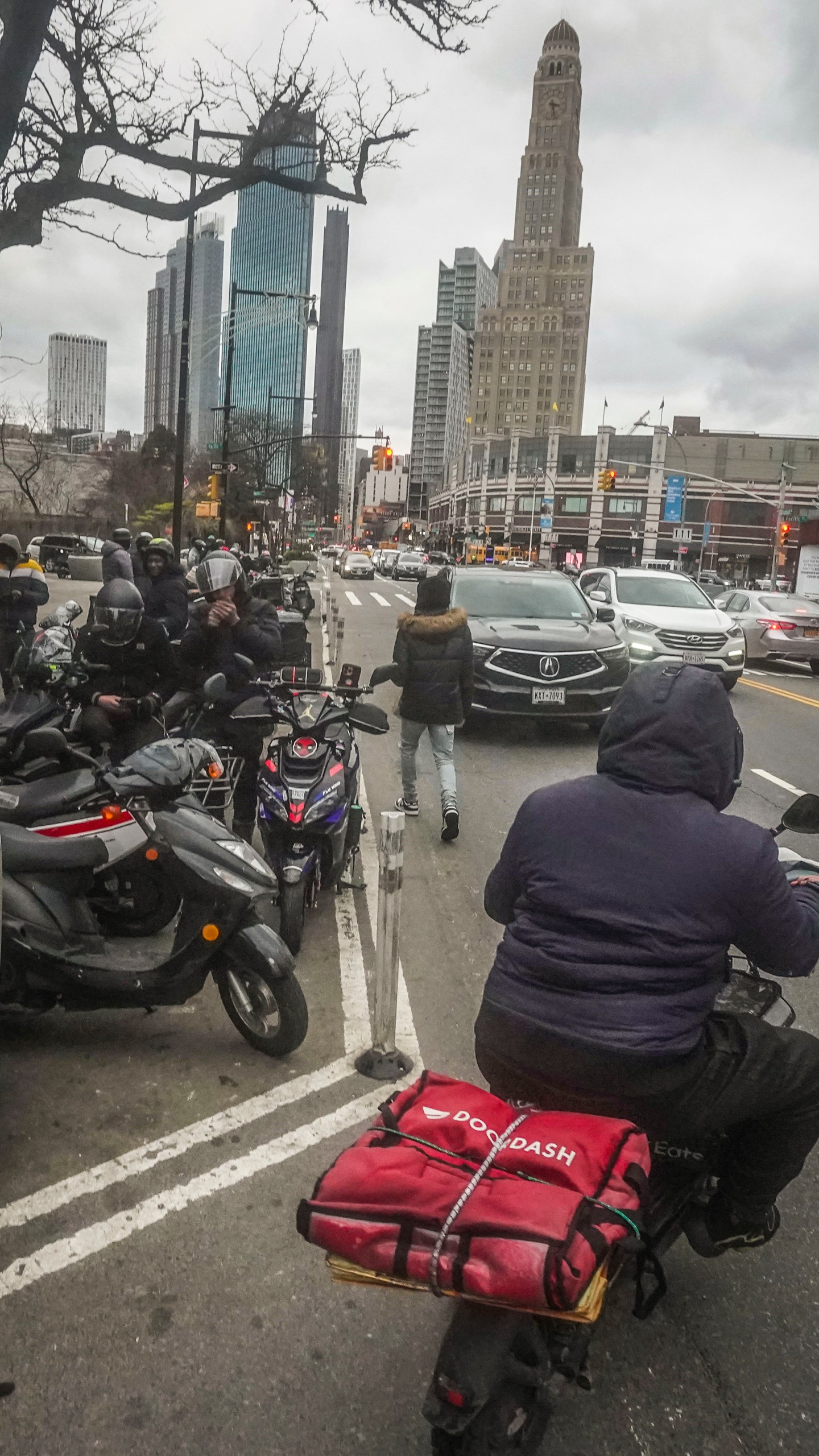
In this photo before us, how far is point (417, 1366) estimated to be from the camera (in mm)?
2664

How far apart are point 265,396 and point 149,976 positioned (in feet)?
302

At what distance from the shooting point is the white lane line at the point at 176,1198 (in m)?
3.04

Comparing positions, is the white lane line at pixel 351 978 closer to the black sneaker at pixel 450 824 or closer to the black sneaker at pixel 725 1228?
the black sneaker at pixel 450 824

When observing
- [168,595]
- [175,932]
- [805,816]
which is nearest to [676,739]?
[805,816]

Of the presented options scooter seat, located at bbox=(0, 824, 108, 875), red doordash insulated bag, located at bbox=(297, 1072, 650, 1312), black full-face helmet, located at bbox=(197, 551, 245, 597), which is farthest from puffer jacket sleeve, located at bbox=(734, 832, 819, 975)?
black full-face helmet, located at bbox=(197, 551, 245, 597)

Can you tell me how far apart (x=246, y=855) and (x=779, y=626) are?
18.8 m

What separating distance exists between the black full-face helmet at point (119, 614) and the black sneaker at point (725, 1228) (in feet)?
16.6

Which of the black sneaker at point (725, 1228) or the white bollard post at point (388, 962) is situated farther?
the white bollard post at point (388, 962)

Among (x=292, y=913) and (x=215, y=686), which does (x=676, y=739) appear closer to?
(x=292, y=913)

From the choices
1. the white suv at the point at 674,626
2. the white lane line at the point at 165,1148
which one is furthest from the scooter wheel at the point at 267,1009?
the white suv at the point at 674,626

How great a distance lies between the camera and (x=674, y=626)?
15938 millimetres

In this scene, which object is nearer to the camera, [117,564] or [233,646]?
[233,646]

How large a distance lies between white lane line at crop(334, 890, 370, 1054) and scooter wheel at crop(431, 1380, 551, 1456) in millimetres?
2314

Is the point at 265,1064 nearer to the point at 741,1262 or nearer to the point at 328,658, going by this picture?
the point at 741,1262
